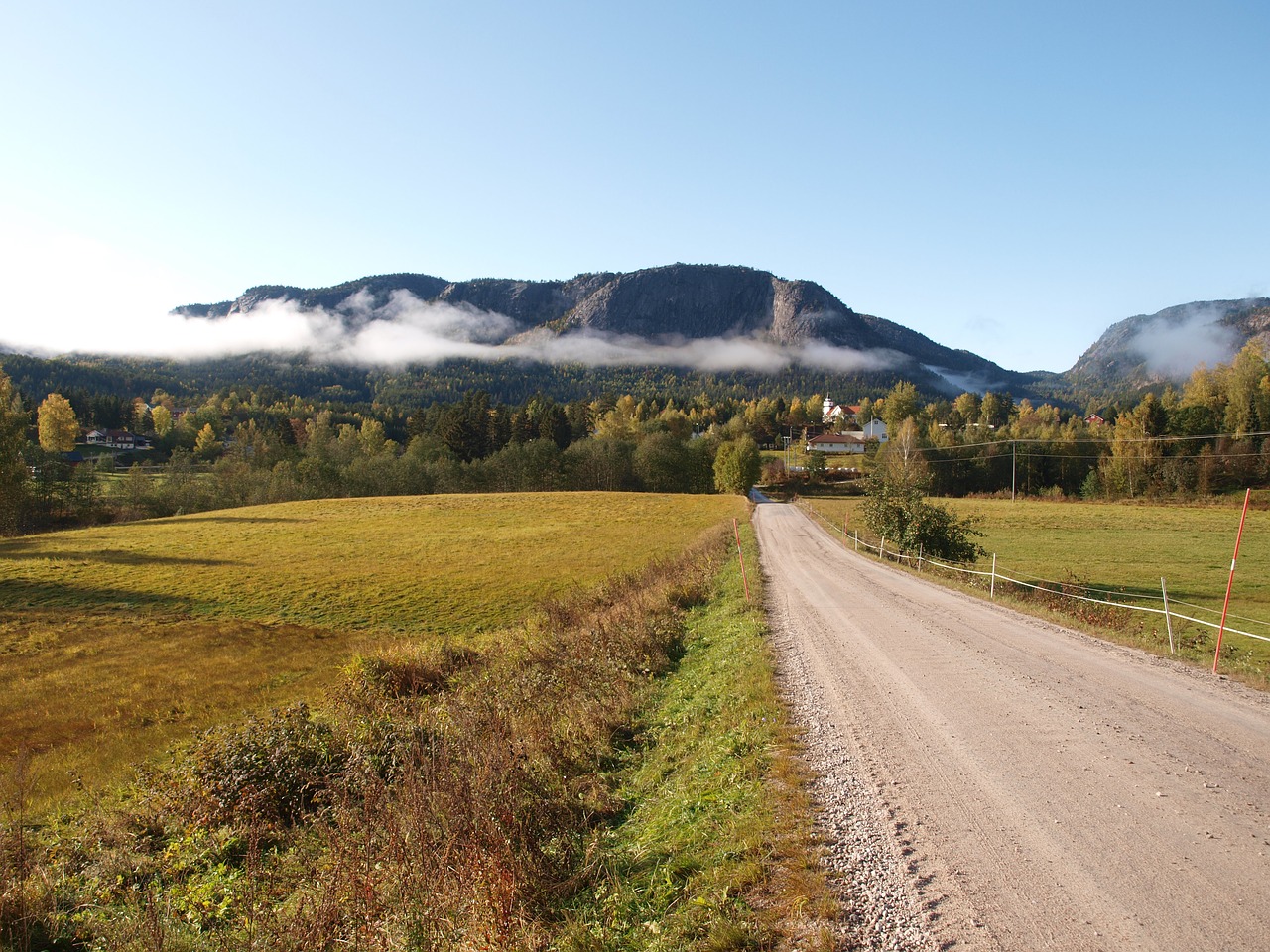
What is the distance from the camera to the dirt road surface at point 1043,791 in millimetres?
4645

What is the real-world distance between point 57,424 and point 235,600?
10525 cm

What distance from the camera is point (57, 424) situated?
343ft

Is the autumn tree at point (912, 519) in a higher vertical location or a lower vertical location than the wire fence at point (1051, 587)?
higher

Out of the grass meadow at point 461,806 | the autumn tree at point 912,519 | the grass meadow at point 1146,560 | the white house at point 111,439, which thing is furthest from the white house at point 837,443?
the white house at point 111,439

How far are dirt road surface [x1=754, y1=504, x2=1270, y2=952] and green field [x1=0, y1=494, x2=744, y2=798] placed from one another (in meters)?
14.4

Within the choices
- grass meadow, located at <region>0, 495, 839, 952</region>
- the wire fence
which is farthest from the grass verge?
the wire fence

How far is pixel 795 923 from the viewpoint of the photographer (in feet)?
15.6

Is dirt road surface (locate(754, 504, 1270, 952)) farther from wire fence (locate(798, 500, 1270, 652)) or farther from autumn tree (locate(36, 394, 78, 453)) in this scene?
autumn tree (locate(36, 394, 78, 453))

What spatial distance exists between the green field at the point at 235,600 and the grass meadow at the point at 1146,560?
1946 cm

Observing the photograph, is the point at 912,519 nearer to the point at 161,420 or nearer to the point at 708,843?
the point at 708,843

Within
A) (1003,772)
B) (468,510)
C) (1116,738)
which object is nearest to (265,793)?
(1003,772)

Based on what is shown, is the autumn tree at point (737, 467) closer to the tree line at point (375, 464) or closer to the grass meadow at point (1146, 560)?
the tree line at point (375, 464)

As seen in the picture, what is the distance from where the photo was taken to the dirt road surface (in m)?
4.64

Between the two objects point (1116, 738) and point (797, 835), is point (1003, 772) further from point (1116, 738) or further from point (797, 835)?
point (797, 835)
